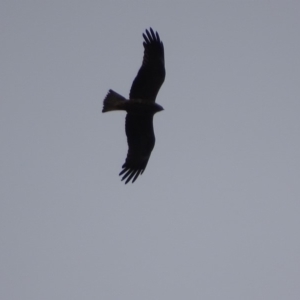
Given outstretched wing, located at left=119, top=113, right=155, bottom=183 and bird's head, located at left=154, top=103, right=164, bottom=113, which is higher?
bird's head, located at left=154, top=103, right=164, bottom=113

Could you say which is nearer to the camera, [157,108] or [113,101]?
[113,101]

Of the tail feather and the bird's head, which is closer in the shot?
the tail feather

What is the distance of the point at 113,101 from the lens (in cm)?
2406

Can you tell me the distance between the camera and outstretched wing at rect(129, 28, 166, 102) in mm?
23938

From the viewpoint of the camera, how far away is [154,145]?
80.5 feet

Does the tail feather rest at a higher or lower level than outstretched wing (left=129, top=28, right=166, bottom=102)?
lower

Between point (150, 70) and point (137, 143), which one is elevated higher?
point (150, 70)

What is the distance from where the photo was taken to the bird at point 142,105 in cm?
2397

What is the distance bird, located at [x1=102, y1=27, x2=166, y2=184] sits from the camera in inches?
944

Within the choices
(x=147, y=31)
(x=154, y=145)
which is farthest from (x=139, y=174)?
(x=147, y=31)

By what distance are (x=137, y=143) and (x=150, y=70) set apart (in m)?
1.27

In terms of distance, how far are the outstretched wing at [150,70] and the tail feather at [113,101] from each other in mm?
189

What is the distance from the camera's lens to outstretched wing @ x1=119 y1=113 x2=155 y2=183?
2427 cm

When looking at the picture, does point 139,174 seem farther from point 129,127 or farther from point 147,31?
point 147,31
